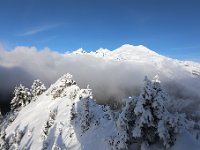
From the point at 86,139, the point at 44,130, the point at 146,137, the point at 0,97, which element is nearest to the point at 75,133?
the point at 86,139

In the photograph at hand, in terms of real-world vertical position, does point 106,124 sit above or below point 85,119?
below

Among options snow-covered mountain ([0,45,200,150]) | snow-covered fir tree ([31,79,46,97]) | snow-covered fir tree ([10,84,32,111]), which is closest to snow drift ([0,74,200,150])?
snow-covered mountain ([0,45,200,150])

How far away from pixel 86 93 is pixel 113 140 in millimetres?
21095

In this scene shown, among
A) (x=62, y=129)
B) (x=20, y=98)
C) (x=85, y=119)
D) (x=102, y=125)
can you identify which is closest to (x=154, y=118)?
(x=102, y=125)

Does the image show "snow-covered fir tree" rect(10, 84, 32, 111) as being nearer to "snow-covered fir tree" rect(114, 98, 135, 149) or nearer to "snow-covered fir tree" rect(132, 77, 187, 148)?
"snow-covered fir tree" rect(114, 98, 135, 149)

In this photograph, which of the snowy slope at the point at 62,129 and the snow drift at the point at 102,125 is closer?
the snow drift at the point at 102,125

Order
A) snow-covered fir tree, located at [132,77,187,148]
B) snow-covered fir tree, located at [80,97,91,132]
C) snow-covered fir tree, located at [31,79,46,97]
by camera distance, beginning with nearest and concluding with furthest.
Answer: snow-covered fir tree, located at [132,77,187,148], snow-covered fir tree, located at [80,97,91,132], snow-covered fir tree, located at [31,79,46,97]

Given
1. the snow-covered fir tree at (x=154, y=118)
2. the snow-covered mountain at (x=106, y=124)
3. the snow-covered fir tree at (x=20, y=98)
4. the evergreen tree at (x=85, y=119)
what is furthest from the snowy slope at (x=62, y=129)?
the snow-covered fir tree at (x=20, y=98)

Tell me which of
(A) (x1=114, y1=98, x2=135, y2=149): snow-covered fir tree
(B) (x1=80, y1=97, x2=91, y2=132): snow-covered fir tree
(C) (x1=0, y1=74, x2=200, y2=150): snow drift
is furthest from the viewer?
(B) (x1=80, y1=97, x2=91, y2=132): snow-covered fir tree

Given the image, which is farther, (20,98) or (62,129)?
(20,98)

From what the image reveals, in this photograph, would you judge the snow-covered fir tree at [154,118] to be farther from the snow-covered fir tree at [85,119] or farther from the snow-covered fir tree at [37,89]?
the snow-covered fir tree at [37,89]

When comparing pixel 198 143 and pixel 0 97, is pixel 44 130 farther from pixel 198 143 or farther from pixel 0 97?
pixel 0 97

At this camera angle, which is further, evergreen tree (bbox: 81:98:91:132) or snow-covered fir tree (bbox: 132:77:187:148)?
evergreen tree (bbox: 81:98:91:132)

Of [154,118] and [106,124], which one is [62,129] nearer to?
[106,124]
